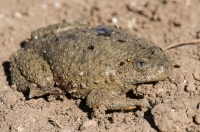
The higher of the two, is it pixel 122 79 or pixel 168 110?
pixel 122 79

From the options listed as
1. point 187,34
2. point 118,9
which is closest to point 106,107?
point 187,34

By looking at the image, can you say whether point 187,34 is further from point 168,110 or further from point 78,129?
point 78,129

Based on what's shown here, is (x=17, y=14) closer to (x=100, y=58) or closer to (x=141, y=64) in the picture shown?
(x=100, y=58)

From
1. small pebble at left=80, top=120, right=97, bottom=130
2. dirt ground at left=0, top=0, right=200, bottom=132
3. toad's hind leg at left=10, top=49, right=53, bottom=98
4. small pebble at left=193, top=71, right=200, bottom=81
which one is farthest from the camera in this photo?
toad's hind leg at left=10, top=49, right=53, bottom=98

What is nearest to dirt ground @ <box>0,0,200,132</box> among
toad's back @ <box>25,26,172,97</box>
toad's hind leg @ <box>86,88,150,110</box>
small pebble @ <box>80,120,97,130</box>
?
small pebble @ <box>80,120,97,130</box>

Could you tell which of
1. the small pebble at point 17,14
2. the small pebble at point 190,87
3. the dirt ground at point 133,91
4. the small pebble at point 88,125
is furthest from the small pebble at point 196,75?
the small pebble at point 17,14

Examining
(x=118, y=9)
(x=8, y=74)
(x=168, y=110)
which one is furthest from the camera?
(x=118, y=9)

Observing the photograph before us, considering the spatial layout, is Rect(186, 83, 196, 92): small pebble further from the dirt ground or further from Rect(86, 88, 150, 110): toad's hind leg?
Rect(86, 88, 150, 110): toad's hind leg

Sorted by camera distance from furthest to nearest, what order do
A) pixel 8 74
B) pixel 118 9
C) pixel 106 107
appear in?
pixel 118 9 → pixel 8 74 → pixel 106 107

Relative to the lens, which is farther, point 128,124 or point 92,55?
point 92,55
